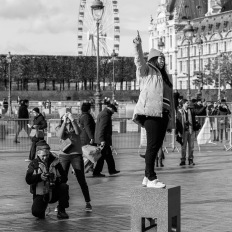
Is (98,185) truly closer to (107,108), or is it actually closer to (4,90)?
(107,108)

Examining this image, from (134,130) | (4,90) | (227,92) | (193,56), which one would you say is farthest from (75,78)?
Result: (134,130)

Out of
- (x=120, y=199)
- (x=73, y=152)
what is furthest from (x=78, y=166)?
(x=120, y=199)

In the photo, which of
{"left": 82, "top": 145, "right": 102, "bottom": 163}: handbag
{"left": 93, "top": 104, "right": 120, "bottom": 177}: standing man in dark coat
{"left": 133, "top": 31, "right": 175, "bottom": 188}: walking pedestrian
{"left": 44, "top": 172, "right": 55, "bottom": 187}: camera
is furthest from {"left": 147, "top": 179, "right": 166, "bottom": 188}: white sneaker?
{"left": 93, "top": 104, "right": 120, "bottom": 177}: standing man in dark coat

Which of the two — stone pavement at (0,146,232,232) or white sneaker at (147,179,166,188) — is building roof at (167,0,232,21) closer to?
stone pavement at (0,146,232,232)

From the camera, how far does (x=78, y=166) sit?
11.2 metres

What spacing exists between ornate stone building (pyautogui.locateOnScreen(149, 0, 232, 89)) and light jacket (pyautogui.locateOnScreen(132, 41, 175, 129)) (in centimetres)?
11909

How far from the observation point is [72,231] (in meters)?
9.48

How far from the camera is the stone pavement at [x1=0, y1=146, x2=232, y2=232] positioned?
9.91 meters

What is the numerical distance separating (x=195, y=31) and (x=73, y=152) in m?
131

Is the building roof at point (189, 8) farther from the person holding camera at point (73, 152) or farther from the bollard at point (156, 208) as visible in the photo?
the bollard at point (156, 208)

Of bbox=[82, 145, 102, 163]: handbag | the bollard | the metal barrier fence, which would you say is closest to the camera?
the bollard

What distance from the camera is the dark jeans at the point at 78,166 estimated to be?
11.2 m

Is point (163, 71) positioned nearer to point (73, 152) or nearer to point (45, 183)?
point (45, 183)

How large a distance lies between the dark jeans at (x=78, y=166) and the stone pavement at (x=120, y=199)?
0.31 m
